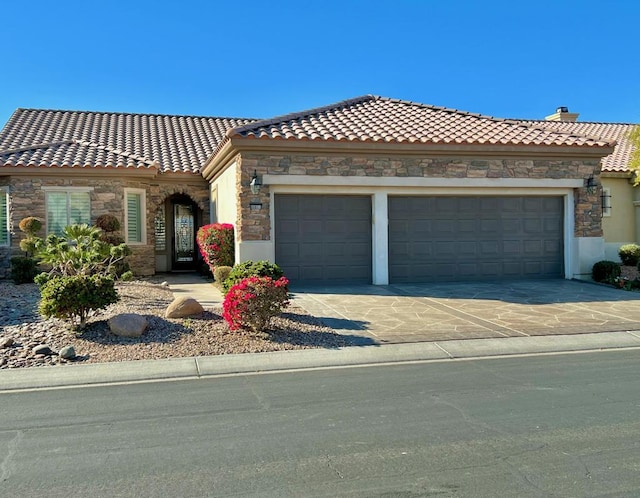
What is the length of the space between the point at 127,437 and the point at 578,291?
12.1 meters

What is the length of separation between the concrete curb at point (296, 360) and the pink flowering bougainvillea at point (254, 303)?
90 cm

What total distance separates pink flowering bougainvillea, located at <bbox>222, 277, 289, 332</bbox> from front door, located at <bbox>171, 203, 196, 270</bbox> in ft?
41.1

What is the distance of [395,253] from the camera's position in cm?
1534

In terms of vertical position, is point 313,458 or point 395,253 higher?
point 395,253

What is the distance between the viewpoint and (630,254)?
1962 centimetres

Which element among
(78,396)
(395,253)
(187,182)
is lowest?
(78,396)

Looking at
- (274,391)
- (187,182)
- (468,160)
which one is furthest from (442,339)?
(187,182)

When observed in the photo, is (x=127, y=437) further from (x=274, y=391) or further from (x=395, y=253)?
(x=395, y=253)

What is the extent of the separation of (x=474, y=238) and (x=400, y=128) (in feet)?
12.0

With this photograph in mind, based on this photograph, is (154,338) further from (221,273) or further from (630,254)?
(630,254)

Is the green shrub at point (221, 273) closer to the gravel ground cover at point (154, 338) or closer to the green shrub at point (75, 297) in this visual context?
the gravel ground cover at point (154, 338)

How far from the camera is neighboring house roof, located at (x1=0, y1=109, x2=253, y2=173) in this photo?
57.4 ft

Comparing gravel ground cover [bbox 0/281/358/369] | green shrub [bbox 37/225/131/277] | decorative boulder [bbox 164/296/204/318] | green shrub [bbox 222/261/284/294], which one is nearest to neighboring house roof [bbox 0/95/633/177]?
green shrub [bbox 222/261/284/294]

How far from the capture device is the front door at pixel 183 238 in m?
21.2
